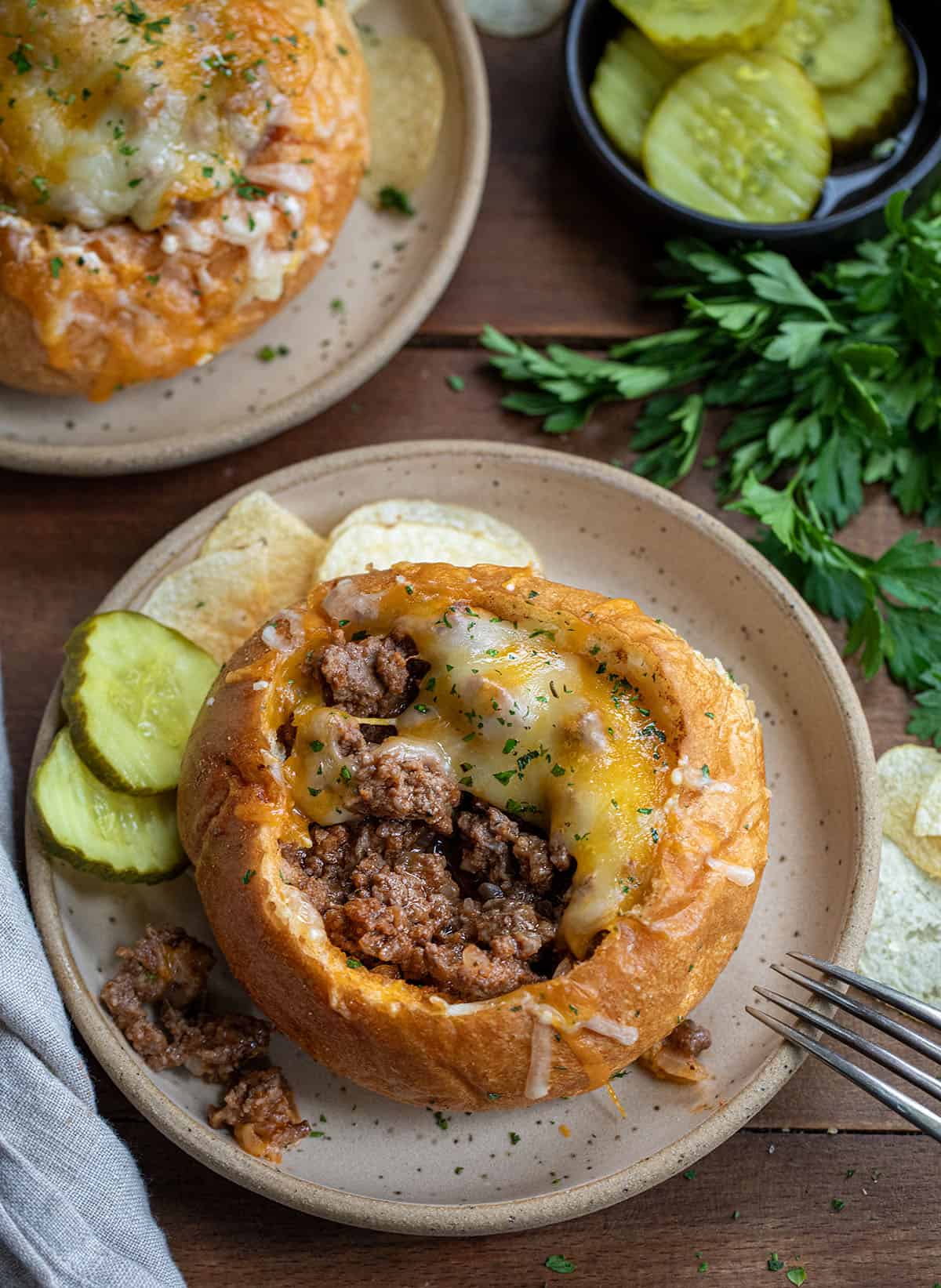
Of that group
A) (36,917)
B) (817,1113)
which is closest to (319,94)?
(36,917)

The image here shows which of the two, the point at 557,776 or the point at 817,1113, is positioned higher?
the point at 557,776

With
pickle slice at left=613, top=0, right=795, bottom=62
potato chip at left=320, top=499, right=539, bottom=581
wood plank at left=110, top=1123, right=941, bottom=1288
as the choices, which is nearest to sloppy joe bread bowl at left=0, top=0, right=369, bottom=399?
potato chip at left=320, top=499, right=539, bottom=581

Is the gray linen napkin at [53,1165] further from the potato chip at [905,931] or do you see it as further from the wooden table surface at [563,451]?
the potato chip at [905,931]

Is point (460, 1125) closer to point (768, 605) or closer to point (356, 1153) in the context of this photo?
point (356, 1153)

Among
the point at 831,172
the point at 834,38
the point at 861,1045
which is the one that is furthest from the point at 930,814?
the point at 834,38

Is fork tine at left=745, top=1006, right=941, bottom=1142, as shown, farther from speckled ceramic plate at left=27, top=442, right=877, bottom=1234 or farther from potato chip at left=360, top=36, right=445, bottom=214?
potato chip at left=360, top=36, right=445, bottom=214

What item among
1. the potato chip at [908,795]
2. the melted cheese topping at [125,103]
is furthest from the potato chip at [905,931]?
the melted cheese topping at [125,103]
